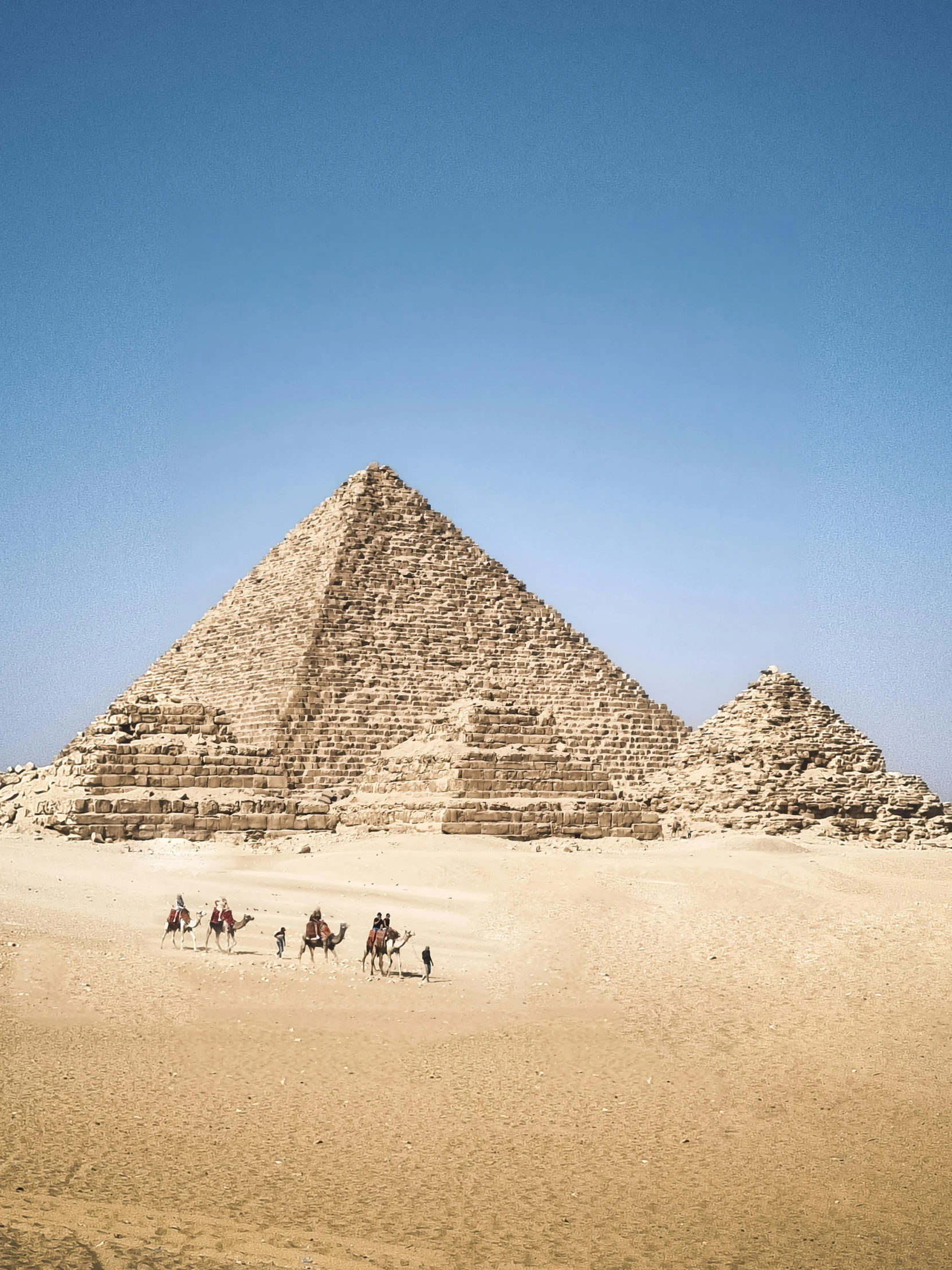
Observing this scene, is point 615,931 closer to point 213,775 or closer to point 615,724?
point 213,775

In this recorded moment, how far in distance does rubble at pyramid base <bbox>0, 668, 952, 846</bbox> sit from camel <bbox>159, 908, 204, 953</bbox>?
30.6ft

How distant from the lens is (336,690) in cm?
3794

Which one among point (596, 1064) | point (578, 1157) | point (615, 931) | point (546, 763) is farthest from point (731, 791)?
point (578, 1157)

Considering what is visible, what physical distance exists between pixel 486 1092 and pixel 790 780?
74.0ft

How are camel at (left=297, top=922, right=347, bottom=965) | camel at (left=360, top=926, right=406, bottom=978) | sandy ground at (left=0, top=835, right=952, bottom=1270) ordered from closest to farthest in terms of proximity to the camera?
sandy ground at (left=0, top=835, right=952, bottom=1270) → camel at (left=360, top=926, right=406, bottom=978) → camel at (left=297, top=922, right=347, bottom=965)

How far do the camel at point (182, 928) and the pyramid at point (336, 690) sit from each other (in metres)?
10.1

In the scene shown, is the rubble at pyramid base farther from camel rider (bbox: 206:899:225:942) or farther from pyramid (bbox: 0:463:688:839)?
camel rider (bbox: 206:899:225:942)

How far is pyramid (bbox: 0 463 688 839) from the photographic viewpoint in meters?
25.5

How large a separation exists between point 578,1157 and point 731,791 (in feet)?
75.1

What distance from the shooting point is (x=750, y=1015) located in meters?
10.9

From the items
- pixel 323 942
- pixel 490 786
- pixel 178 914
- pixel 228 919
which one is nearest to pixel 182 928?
pixel 178 914

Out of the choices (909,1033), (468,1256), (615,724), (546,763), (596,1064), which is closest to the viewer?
(468,1256)

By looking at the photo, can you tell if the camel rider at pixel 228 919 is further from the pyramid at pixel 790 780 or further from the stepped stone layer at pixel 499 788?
the pyramid at pixel 790 780

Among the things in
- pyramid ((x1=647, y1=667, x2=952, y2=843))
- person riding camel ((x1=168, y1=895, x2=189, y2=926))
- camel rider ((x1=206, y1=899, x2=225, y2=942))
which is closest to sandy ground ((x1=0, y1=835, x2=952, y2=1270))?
camel rider ((x1=206, y1=899, x2=225, y2=942))
